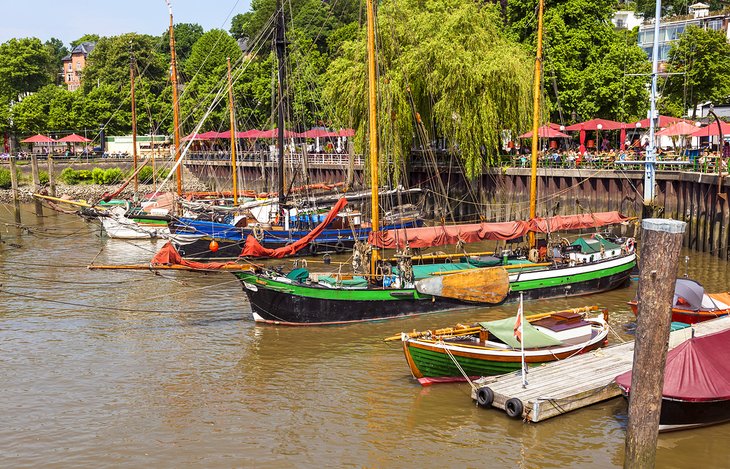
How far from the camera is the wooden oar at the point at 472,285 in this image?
2667 centimetres

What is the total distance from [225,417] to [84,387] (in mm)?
4846

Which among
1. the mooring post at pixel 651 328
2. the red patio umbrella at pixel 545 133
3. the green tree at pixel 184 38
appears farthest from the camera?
the green tree at pixel 184 38

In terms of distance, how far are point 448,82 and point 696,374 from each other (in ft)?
107

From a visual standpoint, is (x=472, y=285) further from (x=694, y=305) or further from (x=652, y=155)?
(x=652, y=155)

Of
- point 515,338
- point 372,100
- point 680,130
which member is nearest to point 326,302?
point 372,100

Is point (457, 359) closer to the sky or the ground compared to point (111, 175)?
closer to the ground

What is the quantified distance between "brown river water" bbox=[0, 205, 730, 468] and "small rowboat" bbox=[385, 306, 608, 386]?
0.57m

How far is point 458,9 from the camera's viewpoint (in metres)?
51.2

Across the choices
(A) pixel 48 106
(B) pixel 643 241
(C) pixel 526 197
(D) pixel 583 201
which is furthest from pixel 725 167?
(A) pixel 48 106

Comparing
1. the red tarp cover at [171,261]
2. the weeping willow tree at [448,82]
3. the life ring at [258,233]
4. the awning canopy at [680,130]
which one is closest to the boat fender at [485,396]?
the red tarp cover at [171,261]

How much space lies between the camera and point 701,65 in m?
59.8

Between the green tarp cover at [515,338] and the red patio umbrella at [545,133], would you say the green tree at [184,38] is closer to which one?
the red patio umbrella at [545,133]

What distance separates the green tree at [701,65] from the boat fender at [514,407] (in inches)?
1909

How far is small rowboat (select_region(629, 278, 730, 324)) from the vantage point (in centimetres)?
2312
